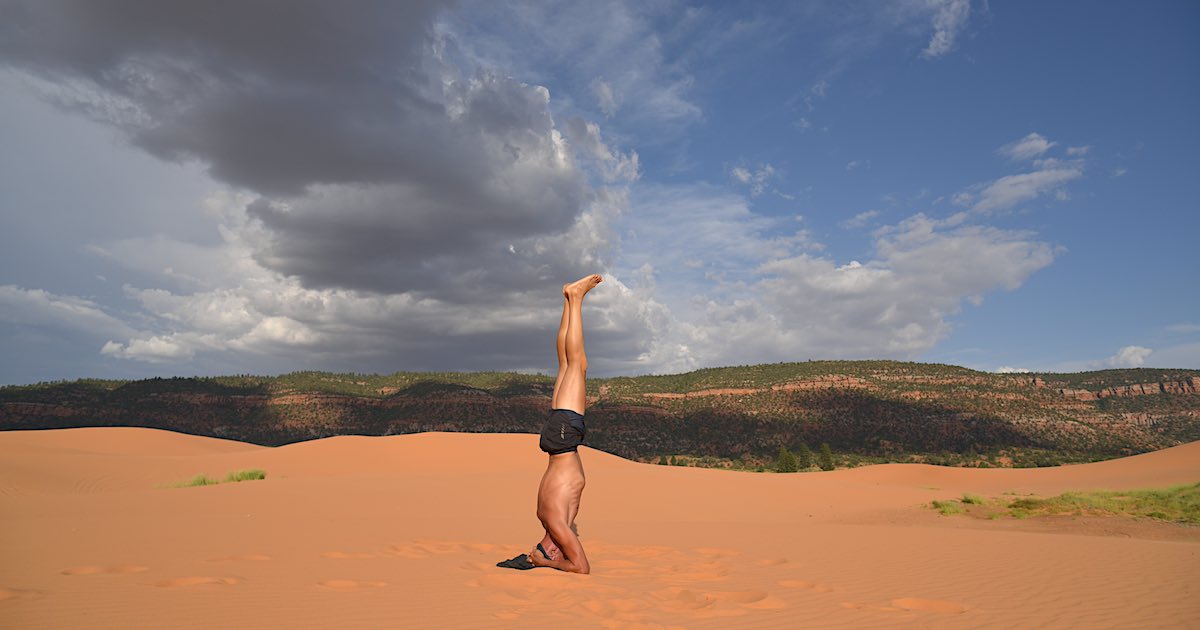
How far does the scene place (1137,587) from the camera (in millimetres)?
6578

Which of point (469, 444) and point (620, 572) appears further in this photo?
point (469, 444)

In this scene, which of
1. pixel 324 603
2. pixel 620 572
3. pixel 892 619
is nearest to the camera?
pixel 324 603

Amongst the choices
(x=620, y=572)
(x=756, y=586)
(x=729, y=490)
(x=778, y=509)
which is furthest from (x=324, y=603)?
(x=729, y=490)

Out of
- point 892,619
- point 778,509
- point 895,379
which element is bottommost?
point 778,509

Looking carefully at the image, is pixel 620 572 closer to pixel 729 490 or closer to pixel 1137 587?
pixel 1137 587

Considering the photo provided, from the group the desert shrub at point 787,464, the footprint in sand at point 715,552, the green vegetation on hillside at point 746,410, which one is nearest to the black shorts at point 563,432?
the footprint in sand at point 715,552

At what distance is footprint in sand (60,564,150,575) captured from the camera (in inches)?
223

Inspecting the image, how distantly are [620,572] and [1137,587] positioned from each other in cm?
540

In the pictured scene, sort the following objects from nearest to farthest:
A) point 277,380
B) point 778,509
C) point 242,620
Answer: point 242,620
point 778,509
point 277,380

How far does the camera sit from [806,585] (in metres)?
6.54

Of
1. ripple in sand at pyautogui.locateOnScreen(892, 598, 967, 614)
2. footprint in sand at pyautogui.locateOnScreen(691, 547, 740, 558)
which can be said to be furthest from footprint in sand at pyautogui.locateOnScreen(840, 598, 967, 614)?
footprint in sand at pyautogui.locateOnScreen(691, 547, 740, 558)

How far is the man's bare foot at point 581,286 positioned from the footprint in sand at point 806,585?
382cm

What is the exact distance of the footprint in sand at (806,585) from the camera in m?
6.34

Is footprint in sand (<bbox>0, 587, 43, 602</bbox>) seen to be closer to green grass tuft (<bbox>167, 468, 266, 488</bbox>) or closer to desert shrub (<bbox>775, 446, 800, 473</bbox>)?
green grass tuft (<bbox>167, 468, 266, 488</bbox>)
